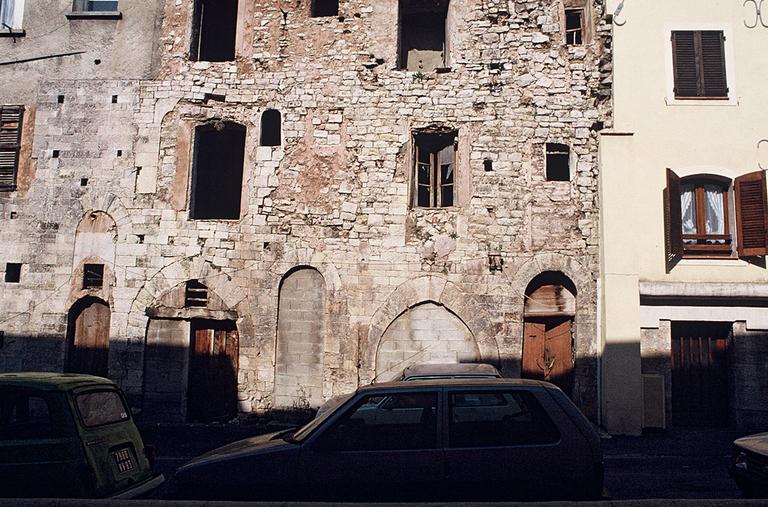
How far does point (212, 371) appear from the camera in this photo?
12.2m

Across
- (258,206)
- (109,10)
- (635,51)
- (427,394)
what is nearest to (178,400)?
(258,206)

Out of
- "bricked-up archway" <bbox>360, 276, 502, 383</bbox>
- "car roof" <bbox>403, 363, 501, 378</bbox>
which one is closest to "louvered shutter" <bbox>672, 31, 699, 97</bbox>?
"bricked-up archway" <bbox>360, 276, 502, 383</bbox>

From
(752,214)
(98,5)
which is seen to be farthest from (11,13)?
(752,214)

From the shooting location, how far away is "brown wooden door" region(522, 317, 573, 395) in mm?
11734

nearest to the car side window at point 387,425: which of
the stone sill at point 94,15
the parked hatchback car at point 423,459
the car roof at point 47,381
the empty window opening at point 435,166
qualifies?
the parked hatchback car at point 423,459

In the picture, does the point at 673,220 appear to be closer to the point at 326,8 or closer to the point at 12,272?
the point at 326,8

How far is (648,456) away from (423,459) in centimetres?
637

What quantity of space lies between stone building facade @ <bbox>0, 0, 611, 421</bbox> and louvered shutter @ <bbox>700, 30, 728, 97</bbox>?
6.52 feet

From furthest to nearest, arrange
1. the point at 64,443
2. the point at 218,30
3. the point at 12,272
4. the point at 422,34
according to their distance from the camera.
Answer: the point at 218,30 < the point at 422,34 < the point at 12,272 < the point at 64,443

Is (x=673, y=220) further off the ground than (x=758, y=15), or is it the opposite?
(x=758, y=15)

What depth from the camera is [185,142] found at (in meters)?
12.8

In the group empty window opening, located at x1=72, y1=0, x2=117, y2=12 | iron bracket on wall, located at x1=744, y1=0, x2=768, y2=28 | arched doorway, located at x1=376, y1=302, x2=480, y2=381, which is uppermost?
empty window opening, located at x1=72, y1=0, x2=117, y2=12

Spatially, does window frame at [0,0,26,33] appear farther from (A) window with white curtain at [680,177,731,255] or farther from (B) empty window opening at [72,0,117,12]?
(A) window with white curtain at [680,177,731,255]

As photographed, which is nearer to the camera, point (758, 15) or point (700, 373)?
point (700, 373)
